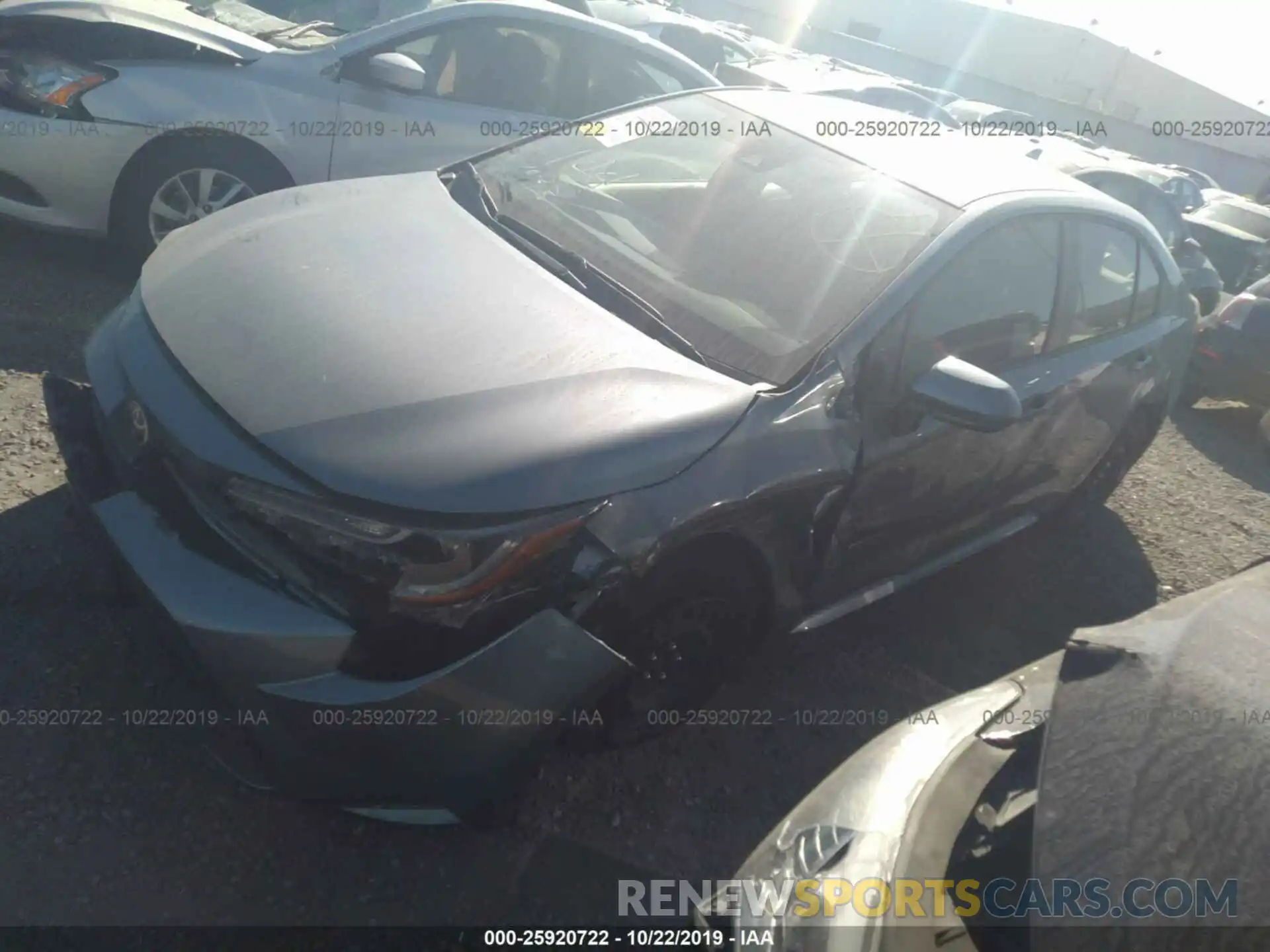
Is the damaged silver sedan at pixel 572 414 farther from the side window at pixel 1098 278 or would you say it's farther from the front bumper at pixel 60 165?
the front bumper at pixel 60 165

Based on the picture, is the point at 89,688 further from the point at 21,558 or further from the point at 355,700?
the point at 355,700

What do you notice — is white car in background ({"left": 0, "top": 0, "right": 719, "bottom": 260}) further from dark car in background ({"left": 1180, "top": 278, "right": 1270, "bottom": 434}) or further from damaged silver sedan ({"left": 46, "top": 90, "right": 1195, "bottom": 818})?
dark car in background ({"left": 1180, "top": 278, "right": 1270, "bottom": 434})

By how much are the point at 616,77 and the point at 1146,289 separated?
9.85 ft

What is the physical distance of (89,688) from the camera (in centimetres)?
274

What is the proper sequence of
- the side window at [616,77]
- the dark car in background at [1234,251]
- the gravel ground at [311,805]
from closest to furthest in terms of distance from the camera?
the gravel ground at [311,805] < the side window at [616,77] < the dark car in background at [1234,251]

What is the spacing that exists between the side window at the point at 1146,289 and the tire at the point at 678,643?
7.69 ft

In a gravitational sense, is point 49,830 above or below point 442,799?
below

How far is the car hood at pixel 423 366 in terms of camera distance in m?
2.19

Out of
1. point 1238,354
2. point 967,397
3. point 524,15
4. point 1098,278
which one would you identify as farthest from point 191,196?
point 1238,354

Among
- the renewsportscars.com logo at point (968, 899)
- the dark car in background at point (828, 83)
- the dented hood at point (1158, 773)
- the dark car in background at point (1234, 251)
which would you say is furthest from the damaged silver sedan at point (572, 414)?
the dark car in background at point (1234, 251)

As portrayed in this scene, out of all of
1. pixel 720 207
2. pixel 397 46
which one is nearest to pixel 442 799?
pixel 720 207

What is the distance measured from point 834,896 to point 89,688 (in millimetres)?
2085

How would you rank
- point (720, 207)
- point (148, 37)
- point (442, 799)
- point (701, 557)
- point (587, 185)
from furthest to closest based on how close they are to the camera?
point (148, 37) → point (587, 185) → point (720, 207) → point (701, 557) → point (442, 799)

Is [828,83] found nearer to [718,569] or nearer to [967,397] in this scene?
[967,397]
